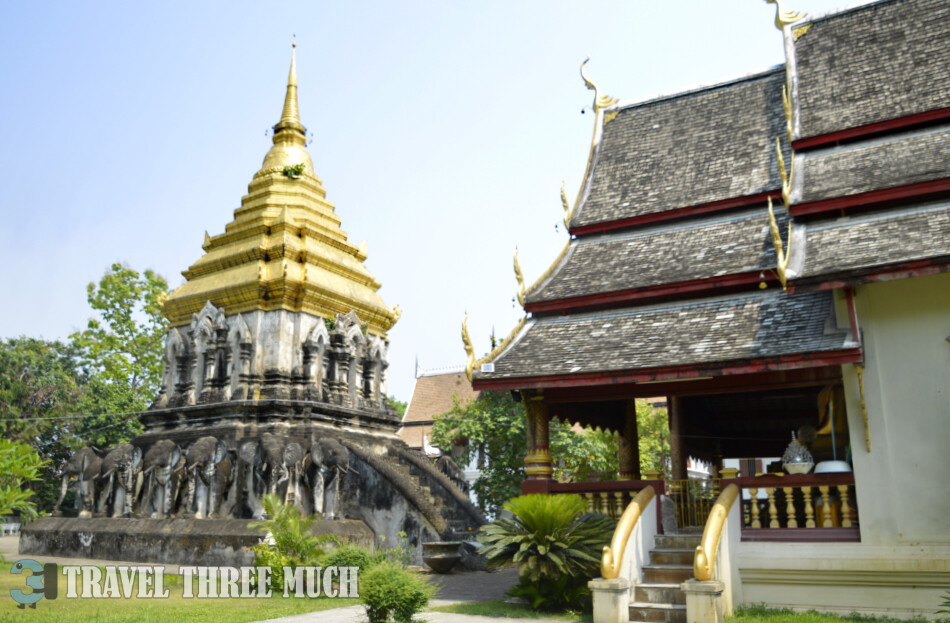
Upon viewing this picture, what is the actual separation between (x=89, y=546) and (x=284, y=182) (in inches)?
385

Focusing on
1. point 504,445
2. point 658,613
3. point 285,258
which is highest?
point 285,258

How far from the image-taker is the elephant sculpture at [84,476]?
17.2 m

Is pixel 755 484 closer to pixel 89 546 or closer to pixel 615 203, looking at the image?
pixel 615 203

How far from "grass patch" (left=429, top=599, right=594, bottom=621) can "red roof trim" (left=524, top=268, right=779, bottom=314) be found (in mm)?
4486

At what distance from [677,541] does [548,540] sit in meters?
1.67

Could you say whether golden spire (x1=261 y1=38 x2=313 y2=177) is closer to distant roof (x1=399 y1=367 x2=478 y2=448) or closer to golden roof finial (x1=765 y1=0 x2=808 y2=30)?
golden roof finial (x1=765 y1=0 x2=808 y2=30)

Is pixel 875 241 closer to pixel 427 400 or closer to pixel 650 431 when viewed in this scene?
pixel 650 431

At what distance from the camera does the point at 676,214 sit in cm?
1279

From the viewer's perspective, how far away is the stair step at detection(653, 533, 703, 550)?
9.19 m

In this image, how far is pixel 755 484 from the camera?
29.6 feet

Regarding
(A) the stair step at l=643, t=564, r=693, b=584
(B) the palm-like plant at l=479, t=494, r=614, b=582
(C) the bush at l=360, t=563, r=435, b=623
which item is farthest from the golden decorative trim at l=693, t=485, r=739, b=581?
(C) the bush at l=360, t=563, r=435, b=623

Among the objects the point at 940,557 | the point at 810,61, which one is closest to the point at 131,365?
the point at 810,61

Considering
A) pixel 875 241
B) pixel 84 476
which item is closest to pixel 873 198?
pixel 875 241

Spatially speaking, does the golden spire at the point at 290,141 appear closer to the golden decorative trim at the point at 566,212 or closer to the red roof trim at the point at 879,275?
the golden decorative trim at the point at 566,212
